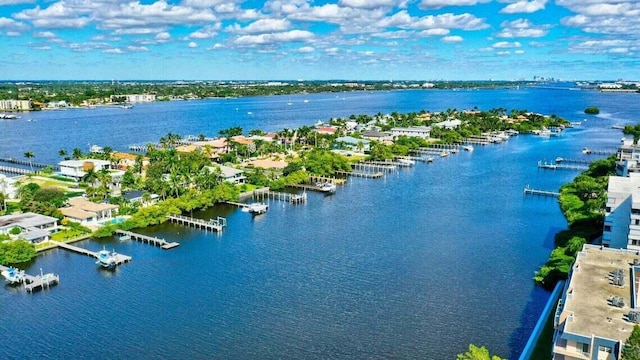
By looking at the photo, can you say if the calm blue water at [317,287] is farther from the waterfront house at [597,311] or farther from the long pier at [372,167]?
the long pier at [372,167]

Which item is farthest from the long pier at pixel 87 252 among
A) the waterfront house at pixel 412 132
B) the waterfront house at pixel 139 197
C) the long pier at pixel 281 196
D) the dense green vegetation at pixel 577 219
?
the waterfront house at pixel 412 132

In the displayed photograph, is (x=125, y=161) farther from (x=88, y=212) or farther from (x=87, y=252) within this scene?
(x=87, y=252)

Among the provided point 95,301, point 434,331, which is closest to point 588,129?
point 434,331

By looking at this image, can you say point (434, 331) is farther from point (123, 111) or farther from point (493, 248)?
point (123, 111)

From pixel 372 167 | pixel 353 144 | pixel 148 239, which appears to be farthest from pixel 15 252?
pixel 353 144

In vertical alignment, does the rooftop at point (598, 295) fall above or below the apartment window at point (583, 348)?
above
